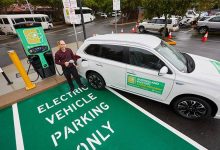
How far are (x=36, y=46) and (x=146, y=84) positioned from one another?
4.18m

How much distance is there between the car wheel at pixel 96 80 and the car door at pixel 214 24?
Result: 13.5 meters

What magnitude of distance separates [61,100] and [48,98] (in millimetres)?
505

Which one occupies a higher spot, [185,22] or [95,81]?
[95,81]

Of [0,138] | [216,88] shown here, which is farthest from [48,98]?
[216,88]

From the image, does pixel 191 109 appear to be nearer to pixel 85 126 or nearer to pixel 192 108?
pixel 192 108

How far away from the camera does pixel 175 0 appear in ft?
30.9

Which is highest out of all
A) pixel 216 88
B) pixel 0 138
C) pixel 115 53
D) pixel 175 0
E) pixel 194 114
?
pixel 175 0

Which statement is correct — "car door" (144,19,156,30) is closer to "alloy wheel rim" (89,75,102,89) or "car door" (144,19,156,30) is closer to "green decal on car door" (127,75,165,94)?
"alloy wheel rim" (89,75,102,89)

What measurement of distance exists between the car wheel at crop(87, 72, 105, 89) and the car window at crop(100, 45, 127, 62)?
74cm

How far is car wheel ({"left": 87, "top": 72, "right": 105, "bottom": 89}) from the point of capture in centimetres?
482

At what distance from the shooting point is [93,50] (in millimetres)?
4664

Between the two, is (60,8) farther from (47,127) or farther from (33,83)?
(47,127)

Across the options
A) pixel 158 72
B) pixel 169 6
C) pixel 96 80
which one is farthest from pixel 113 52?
pixel 169 6

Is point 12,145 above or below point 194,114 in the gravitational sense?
below
